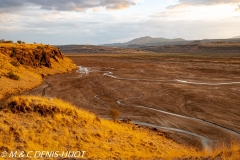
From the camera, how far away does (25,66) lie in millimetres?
45750

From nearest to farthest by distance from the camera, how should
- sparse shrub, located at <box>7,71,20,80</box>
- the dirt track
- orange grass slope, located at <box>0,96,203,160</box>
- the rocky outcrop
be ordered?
orange grass slope, located at <box>0,96,203,160</box>, the dirt track, sparse shrub, located at <box>7,71,20,80</box>, the rocky outcrop

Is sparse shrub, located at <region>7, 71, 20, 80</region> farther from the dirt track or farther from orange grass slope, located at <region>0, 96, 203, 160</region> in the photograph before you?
orange grass slope, located at <region>0, 96, 203, 160</region>

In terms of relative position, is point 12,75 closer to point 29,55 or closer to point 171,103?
point 29,55

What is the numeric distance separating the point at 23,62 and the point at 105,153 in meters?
40.0

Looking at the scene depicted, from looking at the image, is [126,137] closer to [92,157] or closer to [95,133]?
[95,133]

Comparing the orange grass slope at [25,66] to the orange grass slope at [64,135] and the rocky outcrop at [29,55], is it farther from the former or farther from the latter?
the orange grass slope at [64,135]

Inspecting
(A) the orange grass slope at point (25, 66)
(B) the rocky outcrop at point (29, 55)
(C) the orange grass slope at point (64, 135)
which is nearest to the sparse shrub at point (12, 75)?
(A) the orange grass slope at point (25, 66)

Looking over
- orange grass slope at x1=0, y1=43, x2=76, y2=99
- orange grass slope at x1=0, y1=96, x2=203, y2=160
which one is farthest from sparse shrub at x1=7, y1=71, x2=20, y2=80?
orange grass slope at x1=0, y1=96, x2=203, y2=160

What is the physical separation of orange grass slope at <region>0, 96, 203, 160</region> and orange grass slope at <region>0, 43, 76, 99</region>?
56.0ft

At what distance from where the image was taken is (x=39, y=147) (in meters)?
10.4

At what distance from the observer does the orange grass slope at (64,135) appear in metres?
10.6

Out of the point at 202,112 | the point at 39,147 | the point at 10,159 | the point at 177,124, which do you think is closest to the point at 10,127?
the point at 39,147

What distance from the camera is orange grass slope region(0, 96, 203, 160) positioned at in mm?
10570

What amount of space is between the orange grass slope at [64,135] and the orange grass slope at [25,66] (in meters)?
17.1
